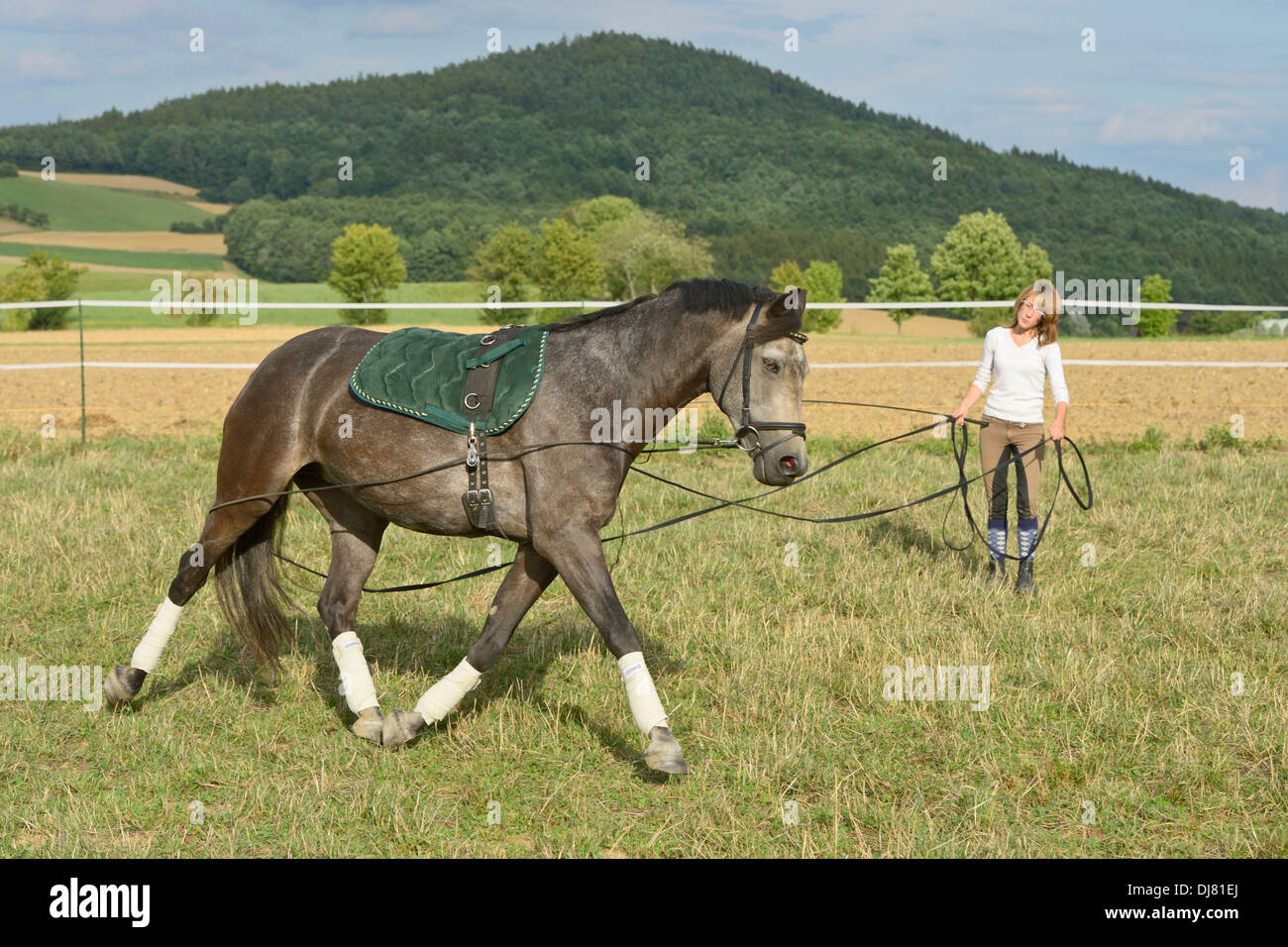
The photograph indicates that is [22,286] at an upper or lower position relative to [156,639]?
upper

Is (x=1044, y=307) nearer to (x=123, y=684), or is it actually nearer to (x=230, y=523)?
(x=230, y=523)

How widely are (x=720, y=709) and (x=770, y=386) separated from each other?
180cm

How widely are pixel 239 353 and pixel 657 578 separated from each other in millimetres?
25215

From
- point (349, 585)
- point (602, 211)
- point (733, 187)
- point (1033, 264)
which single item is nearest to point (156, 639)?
point (349, 585)

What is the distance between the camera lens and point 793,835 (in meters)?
4.01

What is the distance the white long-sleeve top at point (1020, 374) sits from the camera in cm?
712

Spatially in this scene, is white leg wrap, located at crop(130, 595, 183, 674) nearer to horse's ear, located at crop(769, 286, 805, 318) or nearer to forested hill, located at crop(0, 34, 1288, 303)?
horse's ear, located at crop(769, 286, 805, 318)

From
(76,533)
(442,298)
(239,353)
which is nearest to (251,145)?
(442,298)

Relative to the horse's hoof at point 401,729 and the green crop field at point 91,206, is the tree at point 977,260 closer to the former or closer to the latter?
the horse's hoof at point 401,729

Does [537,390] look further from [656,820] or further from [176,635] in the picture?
[176,635]

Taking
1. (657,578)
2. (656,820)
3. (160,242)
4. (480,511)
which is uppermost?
(160,242)

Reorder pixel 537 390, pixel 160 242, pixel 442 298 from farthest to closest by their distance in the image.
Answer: pixel 160 242 < pixel 442 298 < pixel 537 390

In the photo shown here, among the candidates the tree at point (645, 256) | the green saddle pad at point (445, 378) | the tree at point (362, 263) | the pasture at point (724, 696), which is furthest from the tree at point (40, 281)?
the green saddle pad at point (445, 378)

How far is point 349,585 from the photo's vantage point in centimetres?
519
